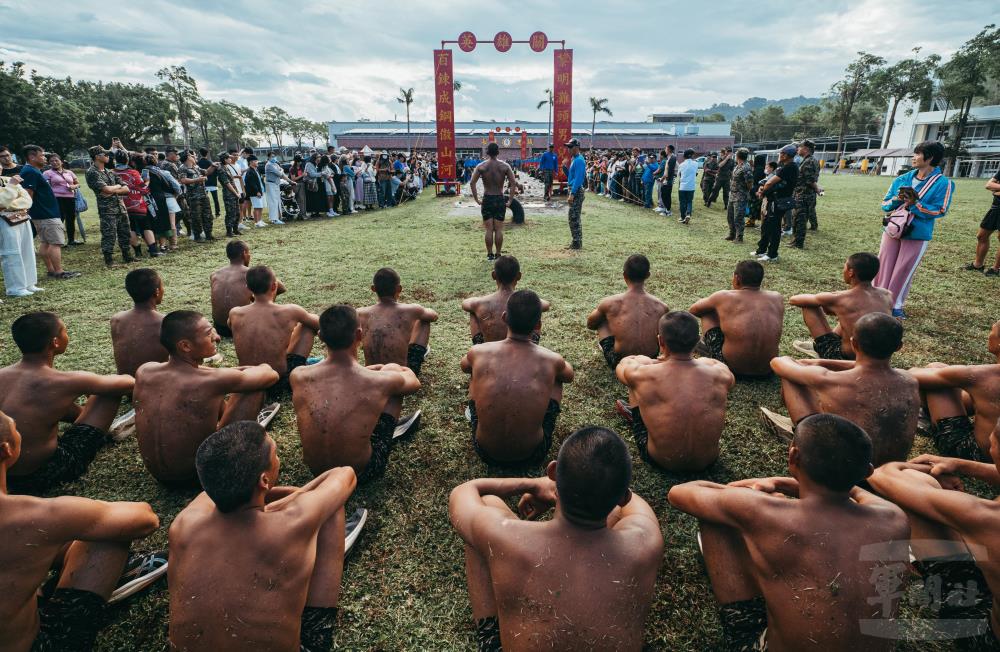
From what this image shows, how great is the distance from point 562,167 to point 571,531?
20.8 meters

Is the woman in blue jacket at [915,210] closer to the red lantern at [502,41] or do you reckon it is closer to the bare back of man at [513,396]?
the bare back of man at [513,396]

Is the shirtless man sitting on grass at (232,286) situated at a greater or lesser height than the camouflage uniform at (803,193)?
lesser

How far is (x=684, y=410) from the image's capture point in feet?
9.88

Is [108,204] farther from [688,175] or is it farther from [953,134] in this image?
[953,134]

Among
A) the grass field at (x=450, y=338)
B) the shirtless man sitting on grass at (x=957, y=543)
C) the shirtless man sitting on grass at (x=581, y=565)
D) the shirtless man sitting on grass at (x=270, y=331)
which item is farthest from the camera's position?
the shirtless man sitting on grass at (x=270, y=331)

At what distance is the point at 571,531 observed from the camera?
5.78ft

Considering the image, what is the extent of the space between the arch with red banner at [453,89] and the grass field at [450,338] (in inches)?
347

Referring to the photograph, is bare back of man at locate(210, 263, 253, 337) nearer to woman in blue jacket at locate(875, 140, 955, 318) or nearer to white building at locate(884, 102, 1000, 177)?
woman in blue jacket at locate(875, 140, 955, 318)

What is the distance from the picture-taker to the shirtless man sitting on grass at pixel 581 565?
1.67m

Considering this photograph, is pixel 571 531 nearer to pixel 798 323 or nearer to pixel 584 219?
pixel 798 323

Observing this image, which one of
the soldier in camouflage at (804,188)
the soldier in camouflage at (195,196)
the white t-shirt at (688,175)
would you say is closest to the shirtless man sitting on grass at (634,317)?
the soldier in camouflage at (804,188)

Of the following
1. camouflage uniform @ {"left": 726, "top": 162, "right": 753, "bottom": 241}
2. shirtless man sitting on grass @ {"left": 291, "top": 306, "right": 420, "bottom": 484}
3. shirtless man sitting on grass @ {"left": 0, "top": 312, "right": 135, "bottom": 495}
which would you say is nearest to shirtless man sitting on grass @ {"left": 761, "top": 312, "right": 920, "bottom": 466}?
shirtless man sitting on grass @ {"left": 291, "top": 306, "right": 420, "bottom": 484}

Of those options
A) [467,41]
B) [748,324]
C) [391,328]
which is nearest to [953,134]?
[467,41]

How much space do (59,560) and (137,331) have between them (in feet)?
7.02
